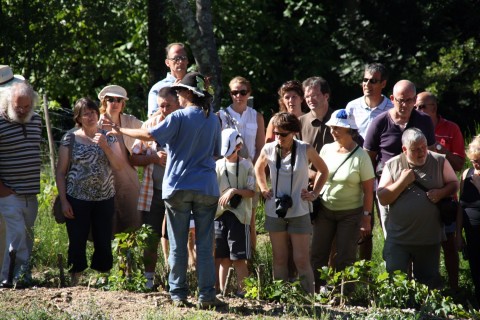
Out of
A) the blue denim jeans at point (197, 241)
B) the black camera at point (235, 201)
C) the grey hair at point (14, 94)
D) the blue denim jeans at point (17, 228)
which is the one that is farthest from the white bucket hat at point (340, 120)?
the blue denim jeans at point (17, 228)

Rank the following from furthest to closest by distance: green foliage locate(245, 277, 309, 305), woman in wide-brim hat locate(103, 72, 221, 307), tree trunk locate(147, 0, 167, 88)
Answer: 1. tree trunk locate(147, 0, 167, 88)
2. green foliage locate(245, 277, 309, 305)
3. woman in wide-brim hat locate(103, 72, 221, 307)

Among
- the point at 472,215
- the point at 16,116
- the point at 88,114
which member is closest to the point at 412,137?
the point at 472,215

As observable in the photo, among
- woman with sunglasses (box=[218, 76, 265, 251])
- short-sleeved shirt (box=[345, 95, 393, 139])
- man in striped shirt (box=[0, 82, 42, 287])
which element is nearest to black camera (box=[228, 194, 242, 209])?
woman with sunglasses (box=[218, 76, 265, 251])

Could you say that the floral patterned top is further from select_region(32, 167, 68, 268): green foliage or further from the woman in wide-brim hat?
select_region(32, 167, 68, 268): green foliage

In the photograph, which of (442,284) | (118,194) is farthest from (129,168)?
(442,284)

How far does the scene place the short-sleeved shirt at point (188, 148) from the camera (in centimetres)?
786

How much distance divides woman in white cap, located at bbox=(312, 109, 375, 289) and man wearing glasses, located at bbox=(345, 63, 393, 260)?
632 mm

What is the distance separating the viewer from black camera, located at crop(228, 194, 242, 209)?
29.2 feet

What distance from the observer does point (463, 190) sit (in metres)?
9.33

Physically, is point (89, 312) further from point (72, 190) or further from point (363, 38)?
point (363, 38)

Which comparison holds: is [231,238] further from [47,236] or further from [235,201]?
[47,236]

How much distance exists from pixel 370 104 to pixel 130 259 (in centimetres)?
285

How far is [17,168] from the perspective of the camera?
918 cm

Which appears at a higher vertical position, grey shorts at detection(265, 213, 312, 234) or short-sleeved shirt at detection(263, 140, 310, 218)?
short-sleeved shirt at detection(263, 140, 310, 218)
